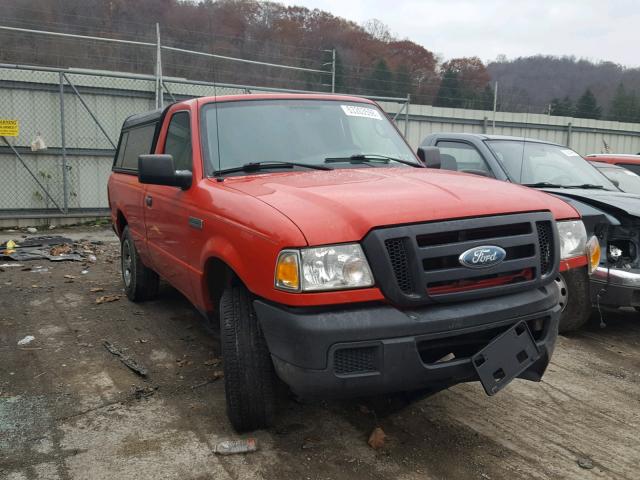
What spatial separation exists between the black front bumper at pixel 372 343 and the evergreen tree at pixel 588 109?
1648 cm

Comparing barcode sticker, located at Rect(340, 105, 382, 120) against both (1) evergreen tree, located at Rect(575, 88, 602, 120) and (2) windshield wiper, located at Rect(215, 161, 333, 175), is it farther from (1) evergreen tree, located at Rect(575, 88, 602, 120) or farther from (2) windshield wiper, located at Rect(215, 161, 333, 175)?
(1) evergreen tree, located at Rect(575, 88, 602, 120)

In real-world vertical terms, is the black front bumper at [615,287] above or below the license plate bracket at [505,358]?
below

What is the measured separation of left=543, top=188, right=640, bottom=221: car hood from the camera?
192 inches

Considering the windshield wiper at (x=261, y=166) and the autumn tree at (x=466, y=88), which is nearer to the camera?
the windshield wiper at (x=261, y=166)

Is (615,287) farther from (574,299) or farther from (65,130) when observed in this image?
(65,130)

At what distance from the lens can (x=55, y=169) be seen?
443 inches

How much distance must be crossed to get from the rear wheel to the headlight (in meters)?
3.90

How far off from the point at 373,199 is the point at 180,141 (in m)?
2.06

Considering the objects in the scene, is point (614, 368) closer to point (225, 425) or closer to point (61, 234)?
point (225, 425)

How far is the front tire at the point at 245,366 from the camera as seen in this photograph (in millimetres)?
2916

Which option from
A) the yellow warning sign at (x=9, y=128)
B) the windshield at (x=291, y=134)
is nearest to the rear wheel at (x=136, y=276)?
the windshield at (x=291, y=134)

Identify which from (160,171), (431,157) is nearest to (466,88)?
(431,157)

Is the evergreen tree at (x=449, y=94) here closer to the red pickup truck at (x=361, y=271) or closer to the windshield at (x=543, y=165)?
the windshield at (x=543, y=165)

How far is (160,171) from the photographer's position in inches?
141
